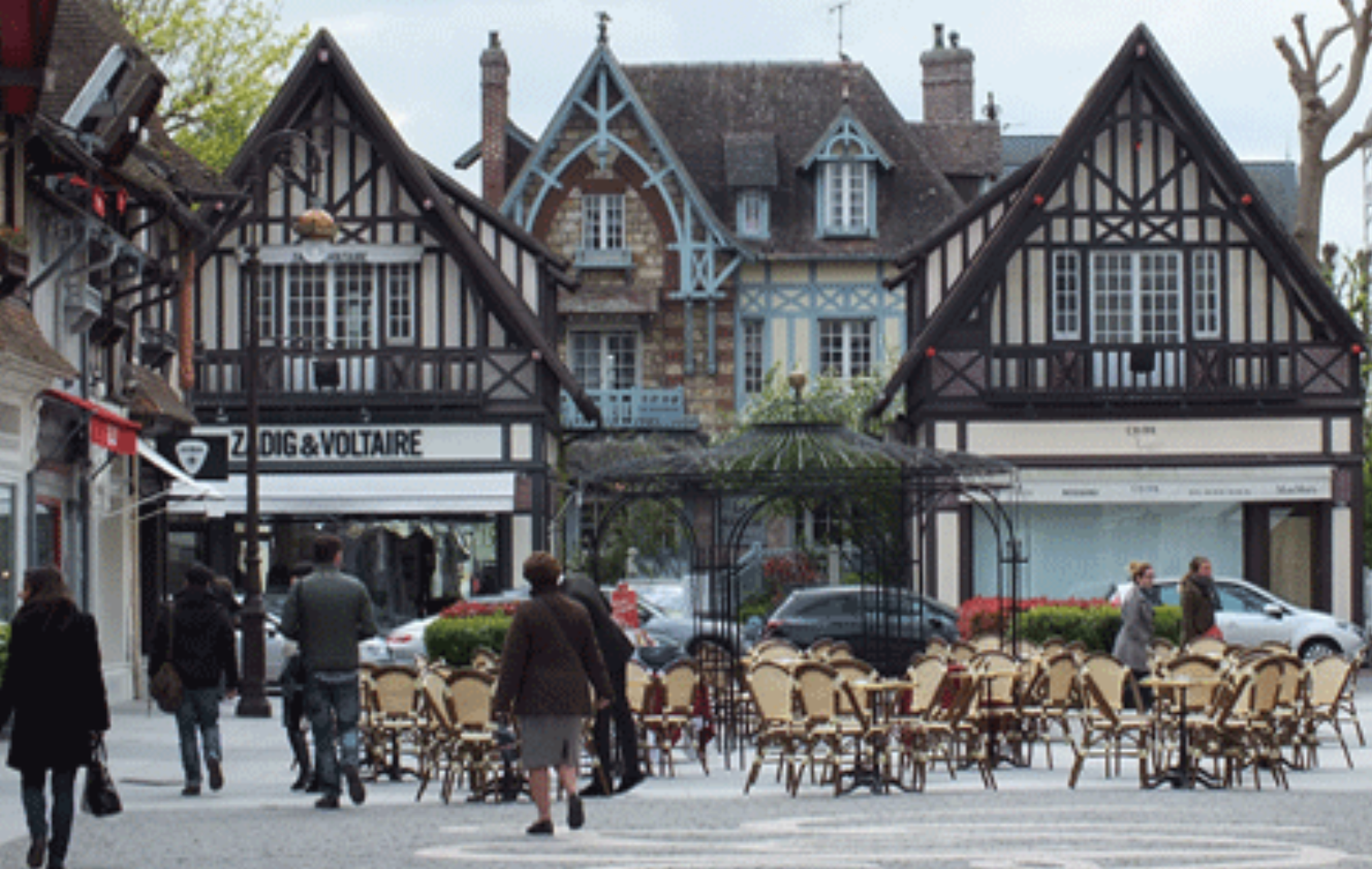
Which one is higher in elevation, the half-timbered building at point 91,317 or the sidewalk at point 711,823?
the half-timbered building at point 91,317

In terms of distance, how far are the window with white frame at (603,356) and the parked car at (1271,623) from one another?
14717 mm

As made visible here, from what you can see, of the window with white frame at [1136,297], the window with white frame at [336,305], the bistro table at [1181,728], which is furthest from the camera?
the window with white frame at [336,305]

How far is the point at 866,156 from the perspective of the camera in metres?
44.9

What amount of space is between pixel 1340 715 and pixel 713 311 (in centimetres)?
2116

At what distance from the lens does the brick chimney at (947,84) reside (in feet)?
163

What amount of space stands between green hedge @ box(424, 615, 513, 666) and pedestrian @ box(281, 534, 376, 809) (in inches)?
394

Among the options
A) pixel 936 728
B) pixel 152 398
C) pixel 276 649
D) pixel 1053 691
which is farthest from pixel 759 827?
pixel 276 649

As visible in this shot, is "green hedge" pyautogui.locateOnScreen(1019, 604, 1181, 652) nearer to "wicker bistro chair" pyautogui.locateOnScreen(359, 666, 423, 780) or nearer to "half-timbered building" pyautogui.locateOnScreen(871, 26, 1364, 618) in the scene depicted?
"half-timbered building" pyautogui.locateOnScreen(871, 26, 1364, 618)

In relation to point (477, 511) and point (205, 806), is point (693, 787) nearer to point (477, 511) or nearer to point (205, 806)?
point (205, 806)

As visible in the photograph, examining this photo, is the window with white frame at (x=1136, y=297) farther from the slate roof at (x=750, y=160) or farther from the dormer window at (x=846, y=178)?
the slate roof at (x=750, y=160)

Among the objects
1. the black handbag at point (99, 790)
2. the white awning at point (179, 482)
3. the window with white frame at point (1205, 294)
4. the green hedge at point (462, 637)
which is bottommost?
the green hedge at point (462, 637)

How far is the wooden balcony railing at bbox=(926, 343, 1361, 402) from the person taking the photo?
36156 mm

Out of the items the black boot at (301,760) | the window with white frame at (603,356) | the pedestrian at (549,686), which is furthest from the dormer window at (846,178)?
the pedestrian at (549,686)

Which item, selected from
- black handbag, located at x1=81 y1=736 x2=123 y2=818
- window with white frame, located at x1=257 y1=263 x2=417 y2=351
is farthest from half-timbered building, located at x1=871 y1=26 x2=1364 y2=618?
black handbag, located at x1=81 y1=736 x2=123 y2=818
